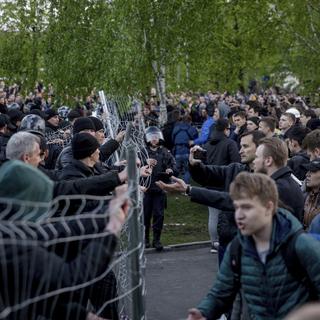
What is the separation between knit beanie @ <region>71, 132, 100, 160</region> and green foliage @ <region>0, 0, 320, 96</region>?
8992 millimetres

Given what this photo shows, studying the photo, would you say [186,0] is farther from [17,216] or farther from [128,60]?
[17,216]

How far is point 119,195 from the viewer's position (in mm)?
4262

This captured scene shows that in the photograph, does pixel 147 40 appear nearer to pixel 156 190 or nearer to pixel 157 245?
pixel 156 190

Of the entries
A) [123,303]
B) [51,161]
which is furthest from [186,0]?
[123,303]

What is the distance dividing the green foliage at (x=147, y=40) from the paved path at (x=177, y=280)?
5.55 m

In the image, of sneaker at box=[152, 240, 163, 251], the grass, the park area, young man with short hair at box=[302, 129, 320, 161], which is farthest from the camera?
the grass

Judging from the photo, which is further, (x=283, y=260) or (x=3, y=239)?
(x=283, y=260)

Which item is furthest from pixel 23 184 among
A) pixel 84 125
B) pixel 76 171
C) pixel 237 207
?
pixel 84 125

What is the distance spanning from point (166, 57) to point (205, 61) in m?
1.34

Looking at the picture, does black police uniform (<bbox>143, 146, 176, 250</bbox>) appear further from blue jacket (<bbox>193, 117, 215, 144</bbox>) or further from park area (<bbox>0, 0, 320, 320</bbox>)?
blue jacket (<bbox>193, 117, 215, 144</bbox>)

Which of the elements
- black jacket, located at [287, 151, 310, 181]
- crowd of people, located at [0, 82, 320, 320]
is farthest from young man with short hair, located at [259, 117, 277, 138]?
black jacket, located at [287, 151, 310, 181]

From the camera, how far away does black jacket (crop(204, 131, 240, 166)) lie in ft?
37.2

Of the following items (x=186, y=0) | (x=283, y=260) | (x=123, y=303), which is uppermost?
(x=186, y=0)

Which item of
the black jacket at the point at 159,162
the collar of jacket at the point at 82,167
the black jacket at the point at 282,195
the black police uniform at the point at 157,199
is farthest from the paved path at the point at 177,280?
the black jacket at the point at 282,195
